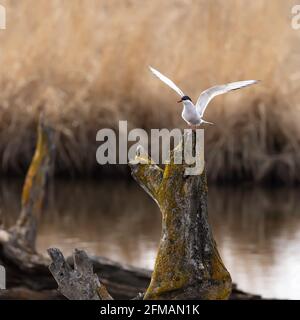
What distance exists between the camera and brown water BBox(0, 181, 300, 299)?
8.87 meters

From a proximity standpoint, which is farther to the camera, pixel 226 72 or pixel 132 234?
pixel 226 72

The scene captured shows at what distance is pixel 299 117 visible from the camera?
12.4 meters

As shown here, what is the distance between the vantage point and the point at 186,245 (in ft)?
15.3

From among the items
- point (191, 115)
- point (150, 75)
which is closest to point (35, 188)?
point (191, 115)

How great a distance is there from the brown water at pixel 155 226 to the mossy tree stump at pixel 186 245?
120 inches

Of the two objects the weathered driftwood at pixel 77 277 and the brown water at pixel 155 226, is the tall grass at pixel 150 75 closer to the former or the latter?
the brown water at pixel 155 226

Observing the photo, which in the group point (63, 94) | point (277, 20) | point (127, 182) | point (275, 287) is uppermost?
point (277, 20)

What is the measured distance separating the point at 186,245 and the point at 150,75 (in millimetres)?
8053

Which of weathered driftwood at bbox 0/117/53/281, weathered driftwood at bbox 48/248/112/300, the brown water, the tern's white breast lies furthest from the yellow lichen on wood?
the tern's white breast

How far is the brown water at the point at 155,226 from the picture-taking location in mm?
8867
